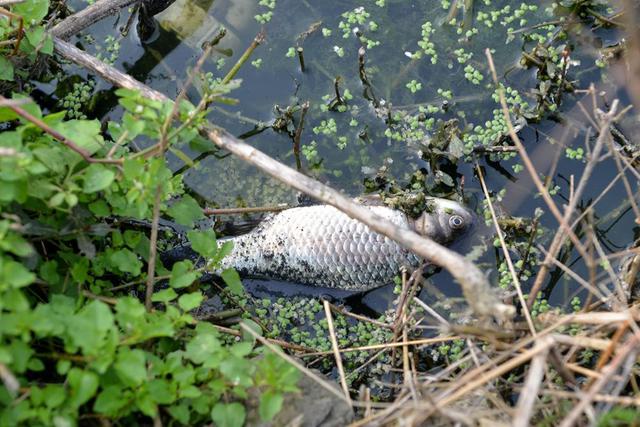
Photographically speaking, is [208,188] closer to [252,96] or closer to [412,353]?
[252,96]

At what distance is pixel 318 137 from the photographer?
15.2 ft

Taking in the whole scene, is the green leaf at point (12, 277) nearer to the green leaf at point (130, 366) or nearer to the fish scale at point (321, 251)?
the green leaf at point (130, 366)

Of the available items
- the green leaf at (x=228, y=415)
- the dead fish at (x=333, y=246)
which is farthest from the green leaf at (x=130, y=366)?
the dead fish at (x=333, y=246)

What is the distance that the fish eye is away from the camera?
414 cm

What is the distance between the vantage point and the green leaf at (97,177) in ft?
9.10

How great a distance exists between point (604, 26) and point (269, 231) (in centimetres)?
254

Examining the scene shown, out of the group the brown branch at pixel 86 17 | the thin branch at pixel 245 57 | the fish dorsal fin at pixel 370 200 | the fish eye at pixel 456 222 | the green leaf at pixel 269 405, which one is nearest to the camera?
the green leaf at pixel 269 405

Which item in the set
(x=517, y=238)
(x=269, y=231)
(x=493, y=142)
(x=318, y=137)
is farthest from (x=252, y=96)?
(x=517, y=238)

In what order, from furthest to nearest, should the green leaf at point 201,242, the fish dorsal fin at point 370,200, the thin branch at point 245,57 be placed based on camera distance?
1. the fish dorsal fin at point 370,200
2. the thin branch at point 245,57
3. the green leaf at point 201,242

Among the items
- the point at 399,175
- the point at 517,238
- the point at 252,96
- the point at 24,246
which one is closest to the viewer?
the point at 24,246

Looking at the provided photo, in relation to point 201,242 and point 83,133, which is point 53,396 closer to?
point 201,242

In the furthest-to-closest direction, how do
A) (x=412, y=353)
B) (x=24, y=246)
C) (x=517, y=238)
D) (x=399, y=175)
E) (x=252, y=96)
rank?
(x=252, y=96)
(x=399, y=175)
(x=517, y=238)
(x=412, y=353)
(x=24, y=246)

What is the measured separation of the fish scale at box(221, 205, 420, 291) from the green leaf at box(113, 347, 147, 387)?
1633 millimetres

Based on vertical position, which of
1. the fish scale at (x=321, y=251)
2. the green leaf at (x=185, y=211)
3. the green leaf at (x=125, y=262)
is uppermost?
the green leaf at (x=185, y=211)
